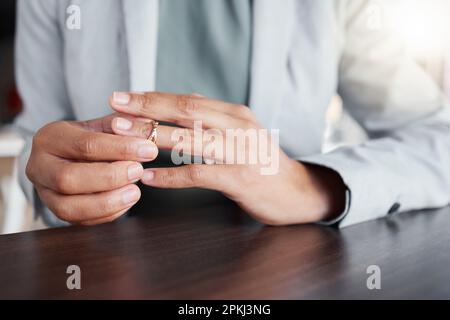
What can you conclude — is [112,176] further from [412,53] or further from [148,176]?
[412,53]

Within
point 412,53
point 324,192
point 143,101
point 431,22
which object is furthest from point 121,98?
point 431,22

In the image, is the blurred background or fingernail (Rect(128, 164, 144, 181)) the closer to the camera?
fingernail (Rect(128, 164, 144, 181))

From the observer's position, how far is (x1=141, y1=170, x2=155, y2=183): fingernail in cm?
48

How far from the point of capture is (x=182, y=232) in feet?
1.57

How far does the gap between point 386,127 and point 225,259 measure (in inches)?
20.6

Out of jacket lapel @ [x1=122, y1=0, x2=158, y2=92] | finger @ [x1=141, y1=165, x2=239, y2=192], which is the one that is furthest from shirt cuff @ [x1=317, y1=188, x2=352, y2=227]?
jacket lapel @ [x1=122, y1=0, x2=158, y2=92]

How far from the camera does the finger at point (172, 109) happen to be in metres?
0.49

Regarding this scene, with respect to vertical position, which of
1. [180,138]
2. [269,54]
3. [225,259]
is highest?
[269,54]

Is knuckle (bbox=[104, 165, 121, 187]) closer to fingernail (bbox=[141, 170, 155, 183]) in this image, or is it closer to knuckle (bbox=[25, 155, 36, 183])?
fingernail (bbox=[141, 170, 155, 183])

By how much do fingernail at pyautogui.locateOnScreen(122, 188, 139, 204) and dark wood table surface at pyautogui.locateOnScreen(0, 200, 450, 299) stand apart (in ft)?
0.11

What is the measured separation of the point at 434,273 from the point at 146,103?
0.30m

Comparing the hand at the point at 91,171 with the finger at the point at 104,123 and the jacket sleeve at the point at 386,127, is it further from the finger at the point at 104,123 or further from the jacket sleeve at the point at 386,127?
the jacket sleeve at the point at 386,127

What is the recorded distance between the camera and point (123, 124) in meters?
0.48

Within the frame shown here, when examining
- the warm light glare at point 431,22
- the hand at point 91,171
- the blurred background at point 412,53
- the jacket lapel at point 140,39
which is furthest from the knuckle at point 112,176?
the warm light glare at point 431,22
